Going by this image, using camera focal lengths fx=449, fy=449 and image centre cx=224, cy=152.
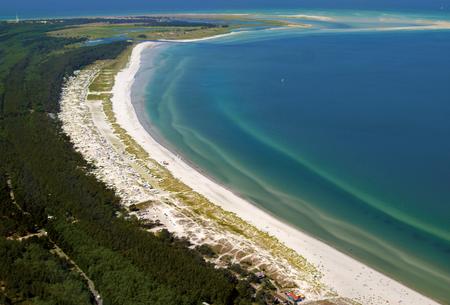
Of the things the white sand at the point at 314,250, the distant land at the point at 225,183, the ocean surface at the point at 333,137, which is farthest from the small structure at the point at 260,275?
the ocean surface at the point at 333,137

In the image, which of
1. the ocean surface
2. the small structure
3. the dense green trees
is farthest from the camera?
the ocean surface

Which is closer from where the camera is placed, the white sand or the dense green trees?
the dense green trees

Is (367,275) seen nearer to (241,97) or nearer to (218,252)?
(218,252)

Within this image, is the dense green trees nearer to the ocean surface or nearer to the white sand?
the white sand

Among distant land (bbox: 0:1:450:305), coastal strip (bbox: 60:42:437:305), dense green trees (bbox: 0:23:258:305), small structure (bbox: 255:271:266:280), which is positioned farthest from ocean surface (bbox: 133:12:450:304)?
dense green trees (bbox: 0:23:258:305)

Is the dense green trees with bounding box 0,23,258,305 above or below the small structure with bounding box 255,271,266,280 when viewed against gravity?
above

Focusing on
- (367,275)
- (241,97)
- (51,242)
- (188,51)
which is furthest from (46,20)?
(367,275)
